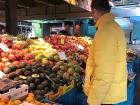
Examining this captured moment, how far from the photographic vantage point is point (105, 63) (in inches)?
94.3

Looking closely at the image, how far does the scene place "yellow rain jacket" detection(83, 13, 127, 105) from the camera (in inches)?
94.8

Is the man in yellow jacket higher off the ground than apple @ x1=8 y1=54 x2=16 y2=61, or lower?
higher

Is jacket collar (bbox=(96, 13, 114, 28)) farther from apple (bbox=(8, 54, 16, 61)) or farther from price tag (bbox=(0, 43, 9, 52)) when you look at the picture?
price tag (bbox=(0, 43, 9, 52))

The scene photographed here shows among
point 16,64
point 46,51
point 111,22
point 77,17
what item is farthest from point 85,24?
point 111,22

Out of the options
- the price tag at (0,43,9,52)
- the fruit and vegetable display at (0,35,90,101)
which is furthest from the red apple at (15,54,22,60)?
the price tag at (0,43,9,52)

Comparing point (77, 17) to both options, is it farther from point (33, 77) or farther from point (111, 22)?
point (111, 22)

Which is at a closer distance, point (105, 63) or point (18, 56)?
point (105, 63)

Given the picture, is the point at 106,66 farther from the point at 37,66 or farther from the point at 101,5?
the point at 37,66

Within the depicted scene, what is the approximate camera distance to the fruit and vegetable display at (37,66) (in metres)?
3.47

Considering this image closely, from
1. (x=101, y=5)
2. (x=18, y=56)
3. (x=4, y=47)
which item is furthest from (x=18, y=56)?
(x=101, y=5)

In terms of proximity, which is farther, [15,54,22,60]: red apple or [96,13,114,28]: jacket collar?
[15,54,22,60]: red apple

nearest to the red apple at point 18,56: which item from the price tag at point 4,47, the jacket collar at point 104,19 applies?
the price tag at point 4,47

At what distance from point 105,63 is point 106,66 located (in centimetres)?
3

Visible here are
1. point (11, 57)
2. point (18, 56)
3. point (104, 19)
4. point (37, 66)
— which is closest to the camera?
point (104, 19)
